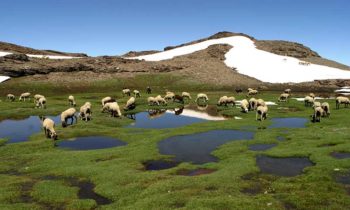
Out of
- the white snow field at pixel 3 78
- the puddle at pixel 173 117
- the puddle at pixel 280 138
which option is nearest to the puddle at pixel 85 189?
the puddle at pixel 280 138

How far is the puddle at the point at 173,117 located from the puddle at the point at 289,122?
7.46 metres

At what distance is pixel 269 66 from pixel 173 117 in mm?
76668

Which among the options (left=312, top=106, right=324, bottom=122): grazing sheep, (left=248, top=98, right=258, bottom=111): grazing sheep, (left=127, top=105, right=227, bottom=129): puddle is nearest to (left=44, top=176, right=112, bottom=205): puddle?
(left=127, top=105, right=227, bottom=129): puddle

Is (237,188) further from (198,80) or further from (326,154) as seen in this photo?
(198,80)

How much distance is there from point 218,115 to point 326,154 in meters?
26.2

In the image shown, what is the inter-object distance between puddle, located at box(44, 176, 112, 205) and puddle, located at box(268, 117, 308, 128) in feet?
82.6

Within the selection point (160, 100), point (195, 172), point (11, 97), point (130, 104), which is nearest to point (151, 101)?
point (160, 100)

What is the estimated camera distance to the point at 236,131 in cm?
4038

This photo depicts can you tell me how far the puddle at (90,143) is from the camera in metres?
34.7

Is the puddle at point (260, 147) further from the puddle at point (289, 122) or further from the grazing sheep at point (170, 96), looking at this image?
the grazing sheep at point (170, 96)

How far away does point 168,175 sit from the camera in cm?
2461

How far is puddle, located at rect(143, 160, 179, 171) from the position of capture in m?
27.3

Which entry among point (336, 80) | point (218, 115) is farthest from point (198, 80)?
point (218, 115)

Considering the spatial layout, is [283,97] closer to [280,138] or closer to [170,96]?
[170,96]
